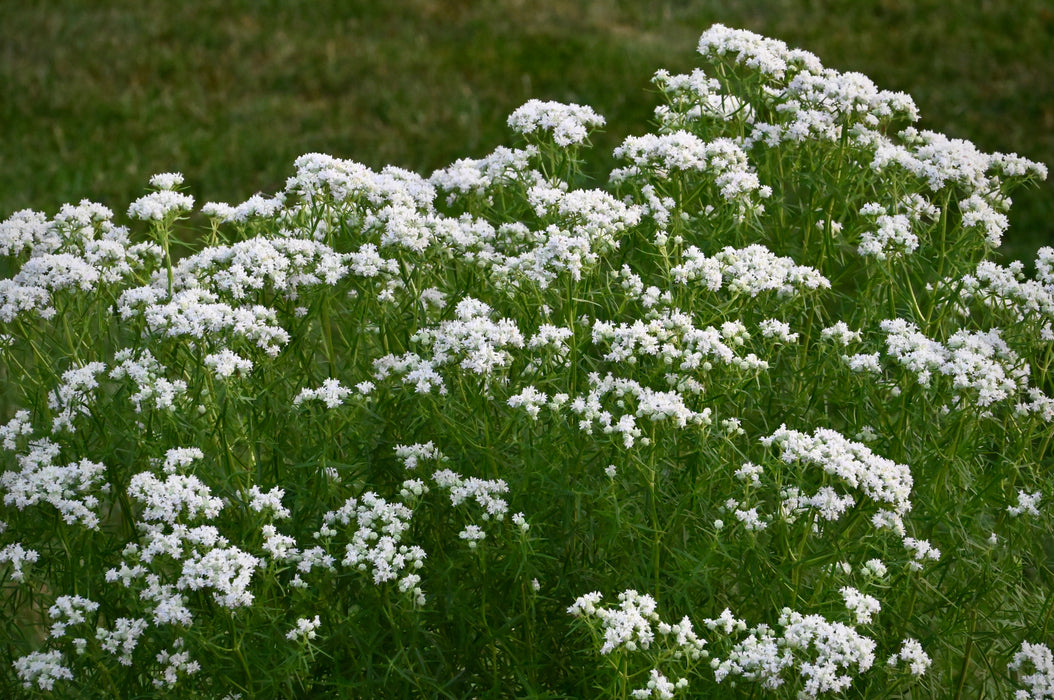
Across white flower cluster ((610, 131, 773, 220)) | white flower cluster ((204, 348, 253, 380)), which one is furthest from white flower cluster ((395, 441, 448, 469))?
white flower cluster ((610, 131, 773, 220))

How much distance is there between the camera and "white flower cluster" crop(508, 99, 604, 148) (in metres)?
5.04

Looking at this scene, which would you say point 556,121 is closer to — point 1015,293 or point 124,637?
point 1015,293

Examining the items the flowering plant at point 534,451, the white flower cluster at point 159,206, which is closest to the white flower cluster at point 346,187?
the flowering plant at point 534,451

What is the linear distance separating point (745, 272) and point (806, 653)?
1371mm

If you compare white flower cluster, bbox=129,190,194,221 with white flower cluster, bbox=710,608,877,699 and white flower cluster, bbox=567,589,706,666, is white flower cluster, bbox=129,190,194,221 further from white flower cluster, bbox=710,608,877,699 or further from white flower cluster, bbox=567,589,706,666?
white flower cluster, bbox=710,608,877,699

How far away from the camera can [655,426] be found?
3.98 meters

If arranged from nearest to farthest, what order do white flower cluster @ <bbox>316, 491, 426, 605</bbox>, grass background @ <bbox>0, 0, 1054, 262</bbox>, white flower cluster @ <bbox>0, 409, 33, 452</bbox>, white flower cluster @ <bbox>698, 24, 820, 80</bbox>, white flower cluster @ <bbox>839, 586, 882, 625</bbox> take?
white flower cluster @ <bbox>839, 586, 882, 625</bbox>, white flower cluster @ <bbox>316, 491, 426, 605</bbox>, white flower cluster @ <bbox>0, 409, 33, 452</bbox>, white flower cluster @ <bbox>698, 24, 820, 80</bbox>, grass background @ <bbox>0, 0, 1054, 262</bbox>

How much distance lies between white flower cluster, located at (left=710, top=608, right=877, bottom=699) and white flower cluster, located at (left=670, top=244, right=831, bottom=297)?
47.7 inches

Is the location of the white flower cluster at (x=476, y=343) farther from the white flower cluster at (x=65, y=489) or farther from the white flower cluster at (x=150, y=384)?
the white flower cluster at (x=65, y=489)

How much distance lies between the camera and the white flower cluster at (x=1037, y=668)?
3.83m

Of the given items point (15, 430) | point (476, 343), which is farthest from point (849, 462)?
point (15, 430)

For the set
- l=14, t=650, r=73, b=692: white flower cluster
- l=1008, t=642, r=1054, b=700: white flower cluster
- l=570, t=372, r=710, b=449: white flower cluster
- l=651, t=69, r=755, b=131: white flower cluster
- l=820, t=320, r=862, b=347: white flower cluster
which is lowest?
l=14, t=650, r=73, b=692: white flower cluster

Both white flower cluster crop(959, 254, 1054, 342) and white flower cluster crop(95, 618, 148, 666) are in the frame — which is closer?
white flower cluster crop(95, 618, 148, 666)

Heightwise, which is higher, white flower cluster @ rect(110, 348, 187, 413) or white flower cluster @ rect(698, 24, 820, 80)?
white flower cluster @ rect(698, 24, 820, 80)
